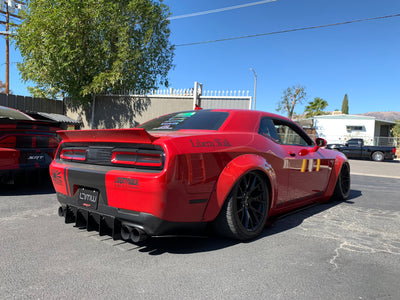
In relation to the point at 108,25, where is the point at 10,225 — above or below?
below

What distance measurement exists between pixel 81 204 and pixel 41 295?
0.96 metres

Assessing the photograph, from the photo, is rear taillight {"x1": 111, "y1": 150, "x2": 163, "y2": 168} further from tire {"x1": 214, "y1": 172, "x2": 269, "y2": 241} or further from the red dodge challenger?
tire {"x1": 214, "y1": 172, "x2": 269, "y2": 241}

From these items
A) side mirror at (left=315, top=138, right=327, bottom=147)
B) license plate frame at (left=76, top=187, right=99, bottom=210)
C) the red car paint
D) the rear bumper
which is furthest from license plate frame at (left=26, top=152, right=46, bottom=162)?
side mirror at (left=315, top=138, right=327, bottom=147)

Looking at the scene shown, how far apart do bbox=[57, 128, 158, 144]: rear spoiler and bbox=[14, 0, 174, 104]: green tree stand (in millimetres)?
12202

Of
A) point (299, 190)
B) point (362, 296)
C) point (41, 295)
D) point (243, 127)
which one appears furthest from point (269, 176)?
point (41, 295)

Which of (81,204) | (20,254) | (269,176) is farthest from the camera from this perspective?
(269,176)

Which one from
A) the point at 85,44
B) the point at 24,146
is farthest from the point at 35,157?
the point at 85,44

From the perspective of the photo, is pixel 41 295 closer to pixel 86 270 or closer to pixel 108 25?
pixel 86 270

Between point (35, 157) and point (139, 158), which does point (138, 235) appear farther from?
point (35, 157)

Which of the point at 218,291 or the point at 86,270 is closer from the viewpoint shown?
the point at 218,291

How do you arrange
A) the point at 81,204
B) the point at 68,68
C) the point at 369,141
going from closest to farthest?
the point at 81,204, the point at 68,68, the point at 369,141

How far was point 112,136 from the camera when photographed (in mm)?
2676

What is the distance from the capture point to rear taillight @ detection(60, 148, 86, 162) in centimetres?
297

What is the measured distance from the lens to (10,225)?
11.2 feet
